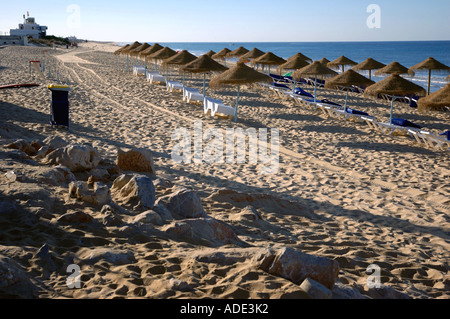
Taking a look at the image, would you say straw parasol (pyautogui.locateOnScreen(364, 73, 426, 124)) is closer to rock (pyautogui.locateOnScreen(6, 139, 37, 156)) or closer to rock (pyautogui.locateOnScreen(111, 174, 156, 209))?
rock (pyautogui.locateOnScreen(111, 174, 156, 209))

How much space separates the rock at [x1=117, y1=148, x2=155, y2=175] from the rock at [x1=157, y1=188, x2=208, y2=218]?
1.67 metres

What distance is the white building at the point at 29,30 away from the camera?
246 feet

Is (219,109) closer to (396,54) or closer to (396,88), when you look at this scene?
(396,88)

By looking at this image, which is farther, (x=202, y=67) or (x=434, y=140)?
(x=202, y=67)

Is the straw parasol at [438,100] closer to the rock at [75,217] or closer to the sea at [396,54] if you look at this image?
the sea at [396,54]

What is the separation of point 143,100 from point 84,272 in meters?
10.9

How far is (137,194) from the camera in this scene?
4285mm

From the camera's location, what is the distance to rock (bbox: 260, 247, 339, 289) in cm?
273

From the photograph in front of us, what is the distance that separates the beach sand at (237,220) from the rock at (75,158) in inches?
5.2

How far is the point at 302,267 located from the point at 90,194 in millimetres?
2406

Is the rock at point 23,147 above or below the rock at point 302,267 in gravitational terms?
above

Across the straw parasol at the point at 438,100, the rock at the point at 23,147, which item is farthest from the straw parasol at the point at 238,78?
the rock at the point at 23,147

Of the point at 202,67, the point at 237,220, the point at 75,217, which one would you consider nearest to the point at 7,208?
the point at 75,217

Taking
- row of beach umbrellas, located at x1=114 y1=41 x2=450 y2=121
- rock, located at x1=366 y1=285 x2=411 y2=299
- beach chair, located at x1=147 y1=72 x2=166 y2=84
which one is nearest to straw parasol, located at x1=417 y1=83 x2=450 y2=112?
row of beach umbrellas, located at x1=114 y1=41 x2=450 y2=121
